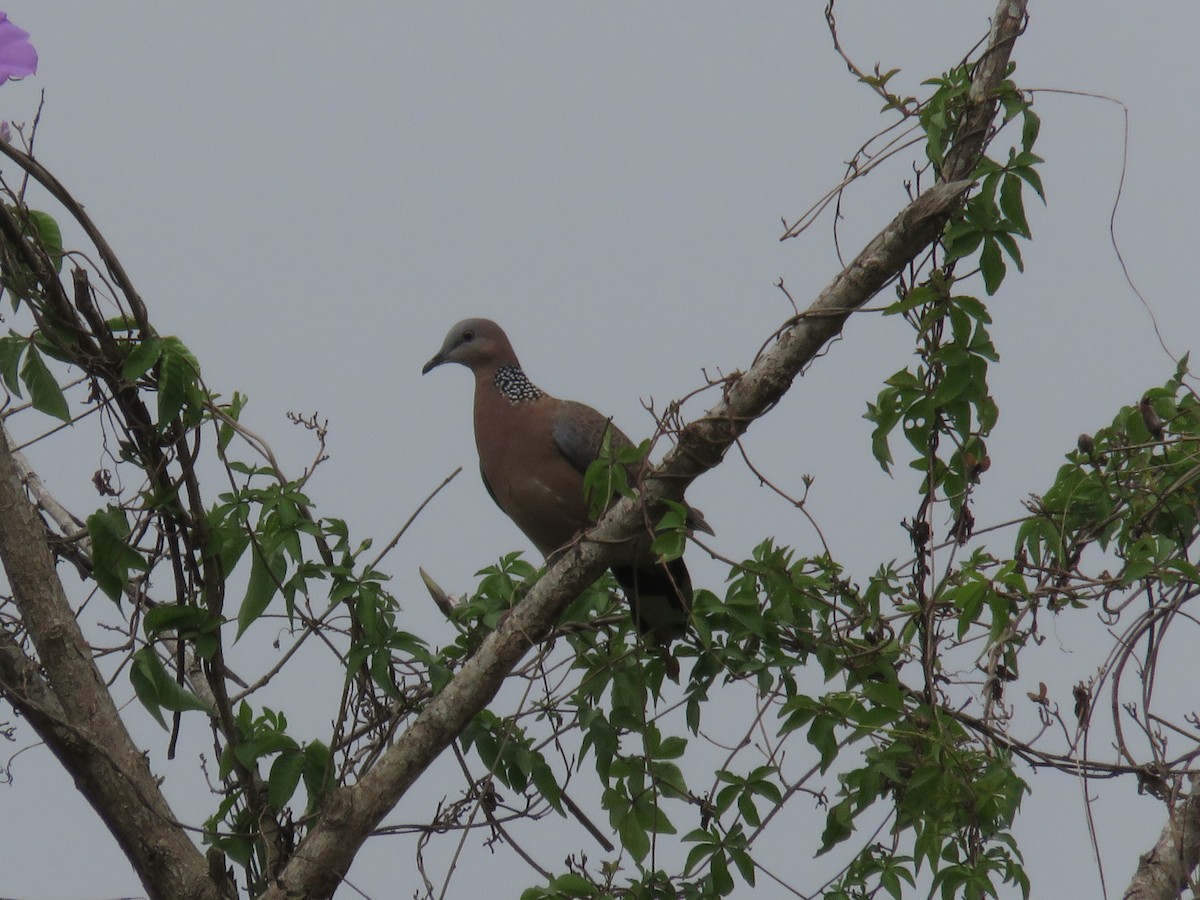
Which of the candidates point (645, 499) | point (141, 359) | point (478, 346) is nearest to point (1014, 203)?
point (645, 499)

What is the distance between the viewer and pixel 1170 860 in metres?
3.07

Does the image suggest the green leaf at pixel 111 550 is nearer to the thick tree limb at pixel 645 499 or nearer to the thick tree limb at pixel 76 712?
the thick tree limb at pixel 76 712

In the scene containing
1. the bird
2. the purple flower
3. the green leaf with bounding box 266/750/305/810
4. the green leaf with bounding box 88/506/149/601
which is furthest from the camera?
the bird

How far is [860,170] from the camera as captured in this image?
280 cm

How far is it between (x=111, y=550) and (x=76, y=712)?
13.1 inches

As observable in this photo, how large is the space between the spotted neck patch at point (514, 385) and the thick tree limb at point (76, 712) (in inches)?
69.6

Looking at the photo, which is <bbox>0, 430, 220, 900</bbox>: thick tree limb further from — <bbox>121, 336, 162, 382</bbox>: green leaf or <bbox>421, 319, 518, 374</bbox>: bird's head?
<bbox>421, 319, 518, 374</bbox>: bird's head

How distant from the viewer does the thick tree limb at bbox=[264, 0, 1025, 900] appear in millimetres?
2594

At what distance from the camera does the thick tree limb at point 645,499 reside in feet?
8.51

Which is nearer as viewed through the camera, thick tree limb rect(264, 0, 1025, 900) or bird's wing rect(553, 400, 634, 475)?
thick tree limb rect(264, 0, 1025, 900)

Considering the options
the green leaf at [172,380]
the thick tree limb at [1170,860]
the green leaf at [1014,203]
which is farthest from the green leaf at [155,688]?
the thick tree limb at [1170,860]

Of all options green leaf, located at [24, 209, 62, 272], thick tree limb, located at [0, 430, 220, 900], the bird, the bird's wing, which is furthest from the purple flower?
the bird's wing

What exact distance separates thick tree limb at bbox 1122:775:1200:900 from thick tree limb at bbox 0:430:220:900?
2.01m

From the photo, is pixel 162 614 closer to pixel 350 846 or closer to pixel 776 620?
pixel 350 846
